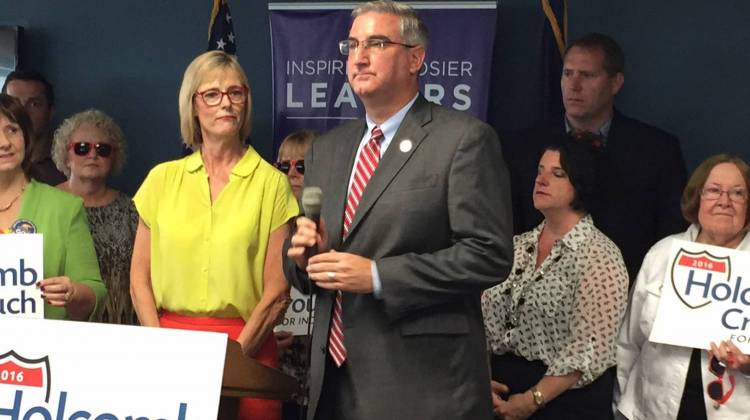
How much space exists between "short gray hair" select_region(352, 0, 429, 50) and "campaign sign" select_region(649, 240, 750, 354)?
135cm

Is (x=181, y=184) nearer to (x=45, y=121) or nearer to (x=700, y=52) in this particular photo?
(x=45, y=121)

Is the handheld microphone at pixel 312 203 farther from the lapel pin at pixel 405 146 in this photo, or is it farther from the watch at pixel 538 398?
the watch at pixel 538 398

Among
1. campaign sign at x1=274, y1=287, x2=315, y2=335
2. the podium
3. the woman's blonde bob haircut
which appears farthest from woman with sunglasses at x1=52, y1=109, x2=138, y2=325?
the podium

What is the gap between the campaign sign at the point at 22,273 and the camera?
3.49 m

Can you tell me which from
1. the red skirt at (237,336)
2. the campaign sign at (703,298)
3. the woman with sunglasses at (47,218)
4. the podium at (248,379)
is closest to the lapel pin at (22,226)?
the woman with sunglasses at (47,218)

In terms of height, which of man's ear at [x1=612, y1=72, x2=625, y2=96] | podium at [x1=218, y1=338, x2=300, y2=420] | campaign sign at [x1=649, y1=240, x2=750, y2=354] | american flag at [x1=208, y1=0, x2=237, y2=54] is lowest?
podium at [x1=218, y1=338, x2=300, y2=420]

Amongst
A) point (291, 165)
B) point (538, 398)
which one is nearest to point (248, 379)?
point (538, 398)

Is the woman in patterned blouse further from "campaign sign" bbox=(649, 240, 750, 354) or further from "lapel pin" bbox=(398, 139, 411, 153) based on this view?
"lapel pin" bbox=(398, 139, 411, 153)

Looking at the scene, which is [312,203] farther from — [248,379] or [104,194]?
[104,194]

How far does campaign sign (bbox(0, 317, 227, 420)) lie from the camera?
2.87 meters

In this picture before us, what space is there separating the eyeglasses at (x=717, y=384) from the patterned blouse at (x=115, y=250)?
244cm

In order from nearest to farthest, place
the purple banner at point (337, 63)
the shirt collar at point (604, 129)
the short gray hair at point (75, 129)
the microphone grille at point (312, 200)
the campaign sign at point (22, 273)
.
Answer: the microphone grille at point (312, 200), the campaign sign at point (22, 273), the shirt collar at point (604, 129), the short gray hair at point (75, 129), the purple banner at point (337, 63)

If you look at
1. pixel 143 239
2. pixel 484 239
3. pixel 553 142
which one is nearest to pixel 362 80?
pixel 484 239

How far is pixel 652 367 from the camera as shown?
3.92 metres
